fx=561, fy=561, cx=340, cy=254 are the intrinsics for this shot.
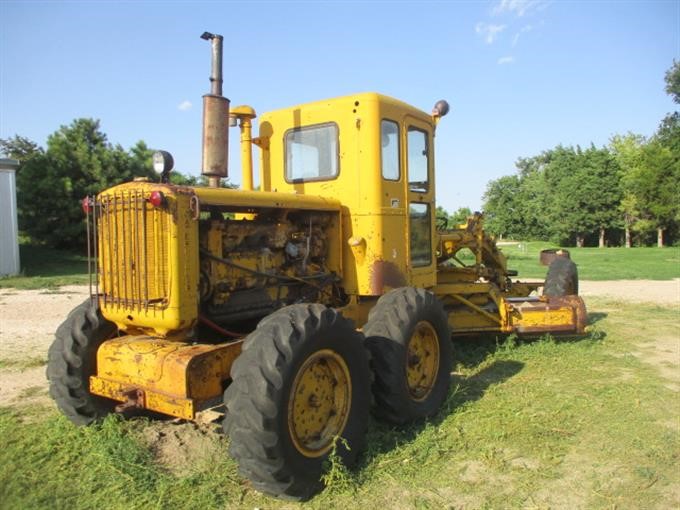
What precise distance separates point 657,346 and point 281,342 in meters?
6.56

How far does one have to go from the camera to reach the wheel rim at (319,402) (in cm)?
373

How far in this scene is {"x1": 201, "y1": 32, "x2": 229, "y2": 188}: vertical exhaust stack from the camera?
4.64 m

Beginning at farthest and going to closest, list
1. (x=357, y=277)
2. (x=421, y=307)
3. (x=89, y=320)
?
(x=357, y=277)
(x=421, y=307)
(x=89, y=320)

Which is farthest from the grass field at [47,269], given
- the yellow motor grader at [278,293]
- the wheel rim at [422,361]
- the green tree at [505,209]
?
the green tree at [505,209]

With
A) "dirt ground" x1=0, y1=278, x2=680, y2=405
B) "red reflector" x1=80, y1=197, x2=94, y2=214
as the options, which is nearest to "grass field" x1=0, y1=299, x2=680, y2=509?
"dirt ground" x1=0, y1=278, x2=680, y2=405

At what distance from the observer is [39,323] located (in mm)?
10102

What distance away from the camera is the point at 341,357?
4.06 m

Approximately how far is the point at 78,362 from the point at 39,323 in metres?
6.63

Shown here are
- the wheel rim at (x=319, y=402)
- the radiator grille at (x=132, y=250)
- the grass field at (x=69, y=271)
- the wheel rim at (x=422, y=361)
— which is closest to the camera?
the wheel rim at (x=319, y=402)

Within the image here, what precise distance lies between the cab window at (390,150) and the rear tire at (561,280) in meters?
4.51

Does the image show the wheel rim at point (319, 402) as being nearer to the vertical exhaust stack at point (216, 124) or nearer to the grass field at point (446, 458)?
the grass field at point (446, 458)

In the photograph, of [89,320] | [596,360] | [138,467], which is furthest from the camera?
[596,360]

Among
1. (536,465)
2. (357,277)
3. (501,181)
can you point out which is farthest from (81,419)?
(501,181)

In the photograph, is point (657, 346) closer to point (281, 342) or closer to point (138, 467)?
point (281, 342)
